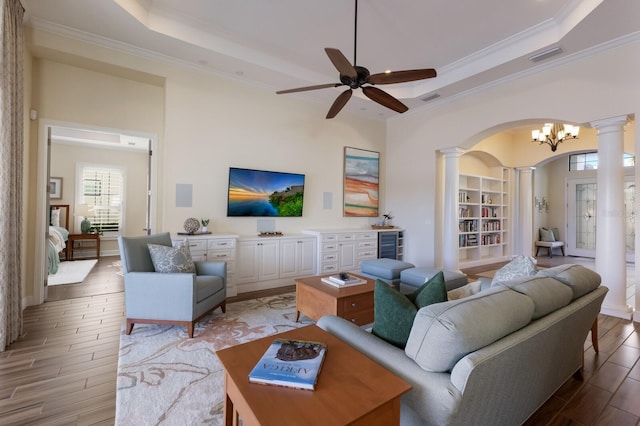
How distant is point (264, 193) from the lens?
5242 mm

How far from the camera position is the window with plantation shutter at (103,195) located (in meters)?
7.48

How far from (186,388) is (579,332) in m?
2.92

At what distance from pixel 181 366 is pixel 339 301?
1502 millimetres

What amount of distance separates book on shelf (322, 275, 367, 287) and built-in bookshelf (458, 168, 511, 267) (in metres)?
4.39

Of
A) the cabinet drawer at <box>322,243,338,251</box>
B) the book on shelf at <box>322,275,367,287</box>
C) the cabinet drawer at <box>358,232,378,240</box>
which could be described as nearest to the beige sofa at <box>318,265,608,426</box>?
the book on shelf at <box>322,275,367,287</box>

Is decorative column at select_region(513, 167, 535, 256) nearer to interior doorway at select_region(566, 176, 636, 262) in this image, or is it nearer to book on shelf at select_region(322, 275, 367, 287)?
interior doorway at select_region(566, 176, 636, 262)

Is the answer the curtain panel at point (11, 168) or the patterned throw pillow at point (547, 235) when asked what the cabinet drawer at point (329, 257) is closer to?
the curtain panel at point (11, 168)

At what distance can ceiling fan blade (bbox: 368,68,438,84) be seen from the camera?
9.32 feet

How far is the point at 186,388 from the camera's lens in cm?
221

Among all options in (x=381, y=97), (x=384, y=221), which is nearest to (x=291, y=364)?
(x=381, y=97)

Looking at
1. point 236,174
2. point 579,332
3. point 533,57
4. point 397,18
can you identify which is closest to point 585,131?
point 533,57

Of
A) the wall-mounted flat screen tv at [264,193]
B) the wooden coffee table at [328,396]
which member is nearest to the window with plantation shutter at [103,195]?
the wall-mounted flat screen tv at [264,193]

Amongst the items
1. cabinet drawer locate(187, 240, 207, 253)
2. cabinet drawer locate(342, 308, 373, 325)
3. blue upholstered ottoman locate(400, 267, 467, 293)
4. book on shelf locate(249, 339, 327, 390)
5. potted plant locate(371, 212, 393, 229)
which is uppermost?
potted plant locate(371, 212, 393, 229)

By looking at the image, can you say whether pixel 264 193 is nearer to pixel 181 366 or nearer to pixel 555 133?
pixel 181 366
